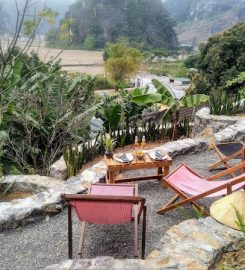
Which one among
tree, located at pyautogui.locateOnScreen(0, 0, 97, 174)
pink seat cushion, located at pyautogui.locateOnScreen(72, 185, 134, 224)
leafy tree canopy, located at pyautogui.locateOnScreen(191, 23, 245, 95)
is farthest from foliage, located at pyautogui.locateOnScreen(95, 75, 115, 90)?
pink seat cushion, located at pyautogui.locateOnScreen(72, 185, 134, 224)

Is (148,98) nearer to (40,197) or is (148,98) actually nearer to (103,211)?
(40,197)

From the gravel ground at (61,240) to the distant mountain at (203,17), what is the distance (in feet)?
408

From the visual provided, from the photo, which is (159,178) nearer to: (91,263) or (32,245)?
(32,245)

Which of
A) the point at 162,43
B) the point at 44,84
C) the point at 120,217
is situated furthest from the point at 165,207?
the point at 162,43

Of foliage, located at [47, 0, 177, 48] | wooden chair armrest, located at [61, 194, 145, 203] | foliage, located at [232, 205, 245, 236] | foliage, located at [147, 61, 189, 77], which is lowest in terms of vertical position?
foliage, located at [147, 61, 189, 77]

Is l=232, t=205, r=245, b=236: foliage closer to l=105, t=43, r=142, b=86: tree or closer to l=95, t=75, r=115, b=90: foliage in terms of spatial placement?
l=105, t=43, r=142, b=86: tree

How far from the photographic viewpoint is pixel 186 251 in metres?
2.95

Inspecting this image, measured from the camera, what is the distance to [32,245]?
3.74 meters

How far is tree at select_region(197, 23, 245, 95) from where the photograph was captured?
68.9 ft

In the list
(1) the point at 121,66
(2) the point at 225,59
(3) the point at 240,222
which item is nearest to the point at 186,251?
(3) the point at 240,222

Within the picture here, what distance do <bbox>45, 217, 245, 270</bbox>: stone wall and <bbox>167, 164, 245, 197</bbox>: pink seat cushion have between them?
0.63 metres

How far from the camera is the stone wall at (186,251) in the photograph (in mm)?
2686

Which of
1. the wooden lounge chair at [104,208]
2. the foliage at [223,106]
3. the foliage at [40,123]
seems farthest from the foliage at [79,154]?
the foliage at [223,106]

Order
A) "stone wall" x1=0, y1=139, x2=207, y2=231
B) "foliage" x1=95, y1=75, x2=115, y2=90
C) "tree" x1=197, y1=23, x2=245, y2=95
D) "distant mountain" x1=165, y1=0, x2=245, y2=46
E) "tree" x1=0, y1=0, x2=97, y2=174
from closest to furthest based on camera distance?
1. "stone wall" x1=0, y1=139, x2=207, y2=231
2. "tree" x1=0, y1=0, x2=97, y2=174
3. "tree" x1=197, y1=23, x2=245, y2=95
4. "foliage" x1=95, y1=75, x2=115, y2=90
5. "distant mountain" x1=165, y1=0, x2=245, y2=46
